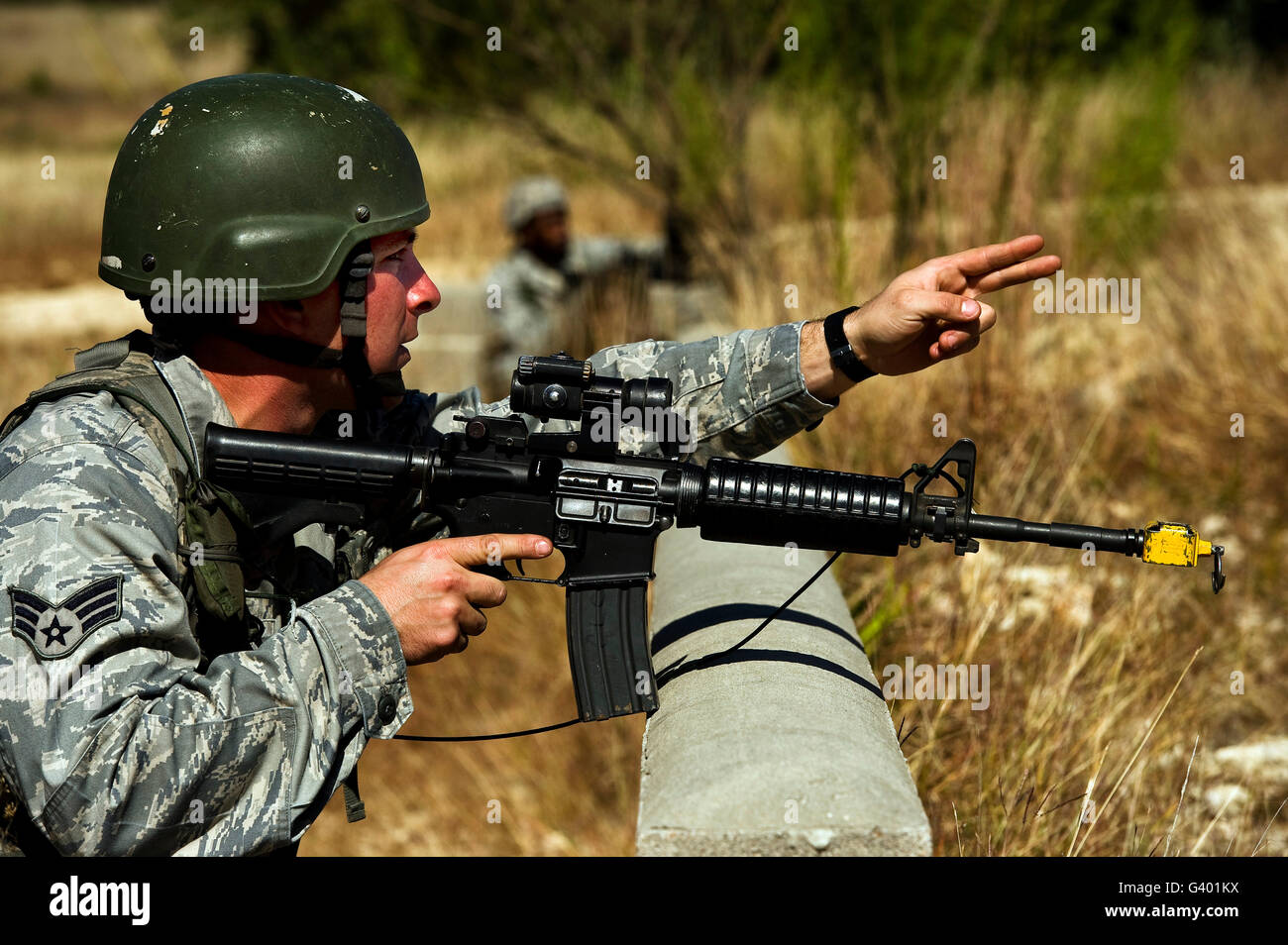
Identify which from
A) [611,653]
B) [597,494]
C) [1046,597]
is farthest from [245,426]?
[1046,597]

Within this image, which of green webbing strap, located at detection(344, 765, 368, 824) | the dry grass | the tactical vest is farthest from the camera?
the dry grass

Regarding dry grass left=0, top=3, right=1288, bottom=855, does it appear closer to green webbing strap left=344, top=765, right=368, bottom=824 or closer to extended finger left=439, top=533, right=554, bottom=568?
extended finger left=439, top=533, right=554, bottom=568

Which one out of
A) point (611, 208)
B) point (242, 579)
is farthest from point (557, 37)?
point (242, 579)

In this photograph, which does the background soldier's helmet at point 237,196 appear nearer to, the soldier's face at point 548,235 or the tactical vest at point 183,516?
the tactical vest at point 183,516

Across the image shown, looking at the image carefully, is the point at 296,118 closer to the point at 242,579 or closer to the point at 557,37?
the point at 242,579

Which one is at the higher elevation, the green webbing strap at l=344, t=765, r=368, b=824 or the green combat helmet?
the green combat helmet

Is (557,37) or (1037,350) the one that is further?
(557,37)

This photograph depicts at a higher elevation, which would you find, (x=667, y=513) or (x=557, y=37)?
(x=557, y=37)

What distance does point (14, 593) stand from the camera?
6.00 ft

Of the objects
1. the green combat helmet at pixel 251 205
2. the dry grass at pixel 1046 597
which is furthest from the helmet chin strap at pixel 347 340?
the dry grass at pixel 1046 597

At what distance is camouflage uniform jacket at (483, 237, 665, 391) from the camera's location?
813 cm

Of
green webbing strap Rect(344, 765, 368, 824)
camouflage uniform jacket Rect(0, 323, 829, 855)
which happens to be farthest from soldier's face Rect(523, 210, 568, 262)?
green webbing strap Rect(344, 765, 368, 824)

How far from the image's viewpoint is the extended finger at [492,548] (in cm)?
217
